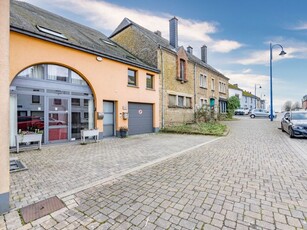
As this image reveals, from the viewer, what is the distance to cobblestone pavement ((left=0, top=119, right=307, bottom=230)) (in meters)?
2.59

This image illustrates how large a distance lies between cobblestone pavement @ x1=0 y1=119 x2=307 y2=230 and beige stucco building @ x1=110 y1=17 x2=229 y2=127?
34.8 ft

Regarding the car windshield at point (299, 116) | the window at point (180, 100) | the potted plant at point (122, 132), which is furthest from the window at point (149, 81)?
the car windshield at point (299, 116)

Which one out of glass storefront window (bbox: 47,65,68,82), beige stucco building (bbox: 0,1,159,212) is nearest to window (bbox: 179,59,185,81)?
beige stucco building (bbox: 0,1,159,212)

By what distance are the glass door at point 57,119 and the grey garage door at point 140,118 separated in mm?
4362

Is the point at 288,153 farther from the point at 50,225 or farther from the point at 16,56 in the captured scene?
the point at 16,56

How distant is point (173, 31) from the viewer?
64.1 ft

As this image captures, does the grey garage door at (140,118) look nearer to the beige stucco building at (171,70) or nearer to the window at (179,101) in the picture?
the beige stucco building at (171,70)

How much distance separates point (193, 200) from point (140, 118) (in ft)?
33.6

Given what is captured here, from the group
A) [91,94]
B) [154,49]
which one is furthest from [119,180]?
[154,49]

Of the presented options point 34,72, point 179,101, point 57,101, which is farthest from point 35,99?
point 179,101

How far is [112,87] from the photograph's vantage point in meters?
11.0

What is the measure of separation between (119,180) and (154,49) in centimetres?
1282

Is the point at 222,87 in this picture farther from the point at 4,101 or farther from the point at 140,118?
the point at 4,101

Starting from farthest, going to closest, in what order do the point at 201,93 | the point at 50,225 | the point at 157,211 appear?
the point at 201,93, the point at 157,211, the point at 50,225
